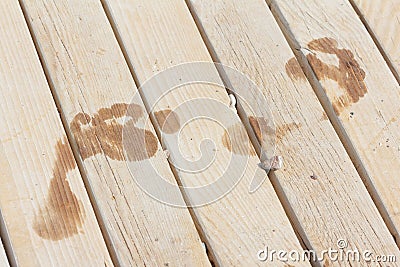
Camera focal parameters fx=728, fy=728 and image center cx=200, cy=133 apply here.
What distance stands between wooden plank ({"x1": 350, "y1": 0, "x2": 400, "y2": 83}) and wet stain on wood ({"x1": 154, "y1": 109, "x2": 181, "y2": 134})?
571mm

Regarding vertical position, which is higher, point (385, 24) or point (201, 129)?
point (385, 24)

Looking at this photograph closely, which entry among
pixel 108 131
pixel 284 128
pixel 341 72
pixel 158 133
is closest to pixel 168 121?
pixel 158 133

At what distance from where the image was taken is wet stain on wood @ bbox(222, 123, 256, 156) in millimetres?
1667

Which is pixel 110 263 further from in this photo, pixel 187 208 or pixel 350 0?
pixel 350 0

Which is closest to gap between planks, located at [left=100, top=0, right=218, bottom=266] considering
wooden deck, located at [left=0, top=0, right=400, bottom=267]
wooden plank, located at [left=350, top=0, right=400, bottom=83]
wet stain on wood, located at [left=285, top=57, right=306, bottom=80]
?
wooden deck, located at [left=0, top=0, right=400, bottom=267]

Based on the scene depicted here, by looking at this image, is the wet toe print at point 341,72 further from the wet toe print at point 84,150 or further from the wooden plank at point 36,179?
the wooden plank at point 36,179

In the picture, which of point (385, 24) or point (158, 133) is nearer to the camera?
point (158, 133)

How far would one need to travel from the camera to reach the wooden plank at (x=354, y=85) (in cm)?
166

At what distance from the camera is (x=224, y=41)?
1.82 metres

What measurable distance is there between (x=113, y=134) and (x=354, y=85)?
0.60 meters
